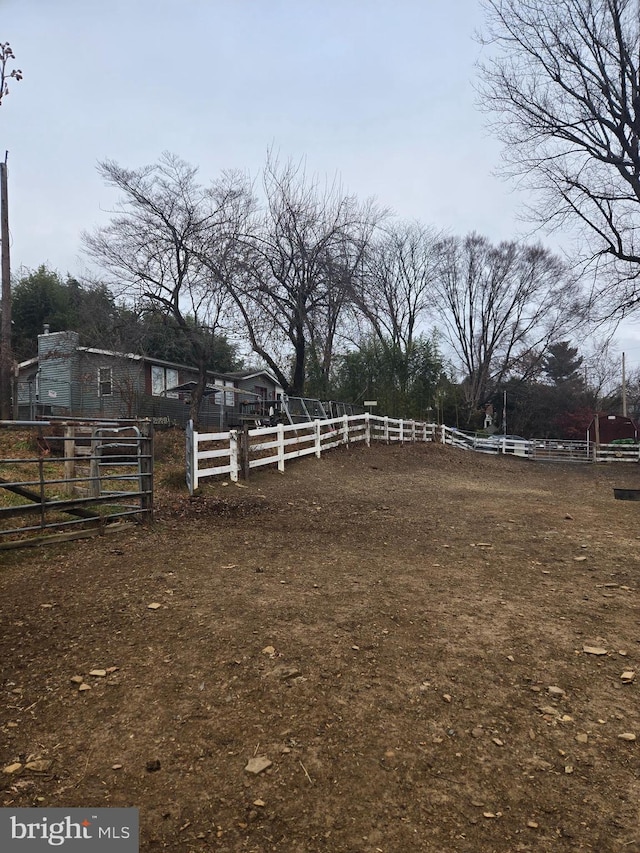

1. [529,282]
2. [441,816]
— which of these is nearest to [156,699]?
[441,816]

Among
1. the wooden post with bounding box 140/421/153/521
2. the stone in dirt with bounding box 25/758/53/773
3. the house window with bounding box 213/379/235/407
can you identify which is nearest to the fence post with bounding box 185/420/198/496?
the wooden post with bounding box 140/421/153/521

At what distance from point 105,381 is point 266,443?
39.6ft

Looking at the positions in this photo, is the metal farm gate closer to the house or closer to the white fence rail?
the white fence rail

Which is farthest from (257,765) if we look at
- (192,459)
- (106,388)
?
(106,388)

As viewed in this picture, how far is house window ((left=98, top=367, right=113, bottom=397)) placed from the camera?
20469 millimetres

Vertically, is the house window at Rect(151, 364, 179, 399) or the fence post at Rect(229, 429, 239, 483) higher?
the house window at Rect(151, 364, 179, 399)

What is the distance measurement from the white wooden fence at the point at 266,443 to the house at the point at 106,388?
655 centimetres

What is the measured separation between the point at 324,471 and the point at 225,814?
405 inches

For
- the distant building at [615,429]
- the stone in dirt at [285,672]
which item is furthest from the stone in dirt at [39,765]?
the distant building at [615,429]

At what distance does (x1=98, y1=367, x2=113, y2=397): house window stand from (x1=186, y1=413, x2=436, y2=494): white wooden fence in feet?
29.1

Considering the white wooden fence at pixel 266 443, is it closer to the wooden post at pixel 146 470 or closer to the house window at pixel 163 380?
the wooden post at pixel 146 470

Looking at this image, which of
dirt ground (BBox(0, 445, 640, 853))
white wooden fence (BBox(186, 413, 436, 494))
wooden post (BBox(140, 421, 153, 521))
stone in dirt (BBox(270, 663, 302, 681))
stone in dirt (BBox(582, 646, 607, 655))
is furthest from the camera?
white wooden fence (BBox(186, 413, 436, 494))

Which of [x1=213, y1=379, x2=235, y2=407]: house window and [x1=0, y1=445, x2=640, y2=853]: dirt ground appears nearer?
[x1=0, y1=445, x2=640, y2=853]: dirt ground

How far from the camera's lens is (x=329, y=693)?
2613mm
